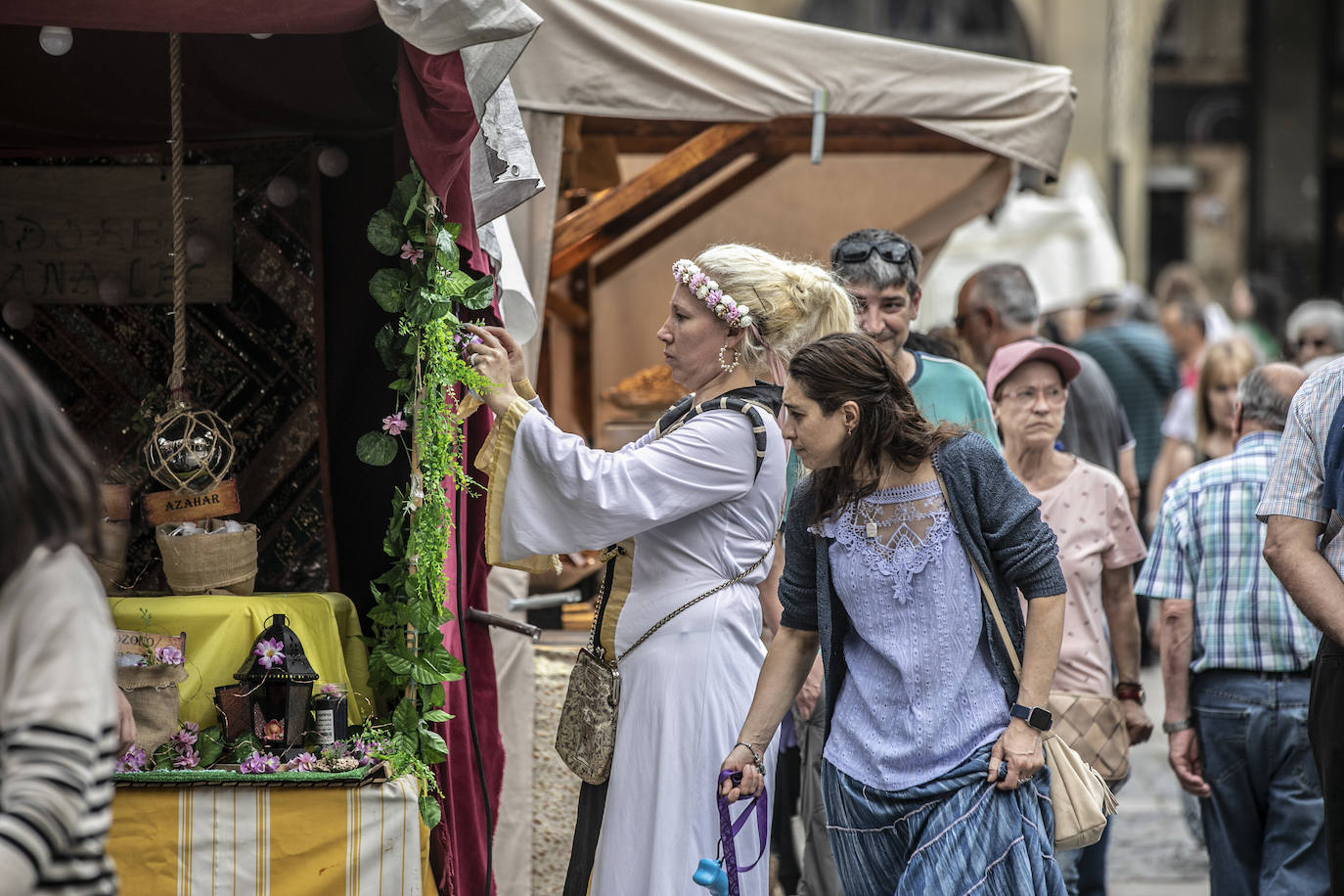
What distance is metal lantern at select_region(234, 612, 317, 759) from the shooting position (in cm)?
344

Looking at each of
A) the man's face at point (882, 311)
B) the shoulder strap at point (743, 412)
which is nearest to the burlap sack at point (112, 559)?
the shoulder strap at point (743, 412)

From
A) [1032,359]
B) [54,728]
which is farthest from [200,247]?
[54,728]

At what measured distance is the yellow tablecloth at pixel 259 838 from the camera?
3.37 meters

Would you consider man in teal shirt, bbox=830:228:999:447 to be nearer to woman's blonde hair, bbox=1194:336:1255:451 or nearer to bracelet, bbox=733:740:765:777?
bracelet, bbox=733:740:765:777

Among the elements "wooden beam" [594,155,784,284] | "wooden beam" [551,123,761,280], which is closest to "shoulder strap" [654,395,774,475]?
"wooden beam" [551,123,761,280]

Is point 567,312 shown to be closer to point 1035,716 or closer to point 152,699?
point 152,699

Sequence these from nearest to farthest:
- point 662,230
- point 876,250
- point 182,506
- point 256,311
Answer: point 182,506
point 256,311
point 876,250
point 662,230

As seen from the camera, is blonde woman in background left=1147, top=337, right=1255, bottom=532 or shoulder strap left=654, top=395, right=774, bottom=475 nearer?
shoulder strap left=654, top=395, right=774, bottom=475

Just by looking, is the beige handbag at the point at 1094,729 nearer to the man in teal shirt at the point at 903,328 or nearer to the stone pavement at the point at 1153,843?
the man in teal shirt at the point at 903,328

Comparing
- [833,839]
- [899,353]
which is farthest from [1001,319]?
[833,839]

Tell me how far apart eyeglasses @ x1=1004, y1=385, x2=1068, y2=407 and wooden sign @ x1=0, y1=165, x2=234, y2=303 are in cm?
220

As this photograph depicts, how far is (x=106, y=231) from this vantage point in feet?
14.0

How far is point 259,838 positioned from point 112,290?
1613mm

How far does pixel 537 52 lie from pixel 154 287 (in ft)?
4.02
